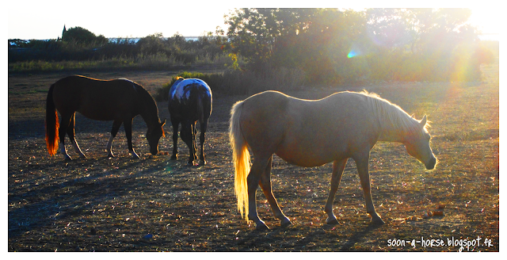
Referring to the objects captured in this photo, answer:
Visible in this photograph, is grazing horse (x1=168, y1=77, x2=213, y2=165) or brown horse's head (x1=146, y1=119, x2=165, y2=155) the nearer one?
grazing horse (x1=168, y1=77, x2=213, y2=165)

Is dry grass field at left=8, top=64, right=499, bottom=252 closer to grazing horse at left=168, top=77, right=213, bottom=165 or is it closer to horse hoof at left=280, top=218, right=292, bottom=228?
horse hoof at left=280, top=218, right=292, bottom=228

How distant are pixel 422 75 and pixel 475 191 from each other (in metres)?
22.1

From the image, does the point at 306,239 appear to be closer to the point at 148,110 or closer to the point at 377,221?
the point at 377,221

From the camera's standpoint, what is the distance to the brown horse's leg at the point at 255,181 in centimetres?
423

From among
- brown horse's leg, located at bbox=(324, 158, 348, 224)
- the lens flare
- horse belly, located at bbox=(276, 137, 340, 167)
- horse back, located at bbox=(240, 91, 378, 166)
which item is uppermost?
the lens flare

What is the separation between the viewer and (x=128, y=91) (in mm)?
8578

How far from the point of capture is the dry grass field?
393 cm

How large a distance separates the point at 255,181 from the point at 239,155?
1.23ft

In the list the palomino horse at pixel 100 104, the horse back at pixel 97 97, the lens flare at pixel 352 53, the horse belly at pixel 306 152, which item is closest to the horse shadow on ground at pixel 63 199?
the palomino horse at pixel 100 104

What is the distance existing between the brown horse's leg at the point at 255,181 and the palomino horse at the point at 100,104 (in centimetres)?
458

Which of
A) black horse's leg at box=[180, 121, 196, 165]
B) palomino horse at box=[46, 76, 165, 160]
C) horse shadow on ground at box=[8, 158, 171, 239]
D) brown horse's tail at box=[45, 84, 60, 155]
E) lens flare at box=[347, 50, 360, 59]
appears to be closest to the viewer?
horse shadow on ground at box=[8, 158, 171, 239]

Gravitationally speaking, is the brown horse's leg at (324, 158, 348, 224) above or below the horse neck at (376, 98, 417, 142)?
below

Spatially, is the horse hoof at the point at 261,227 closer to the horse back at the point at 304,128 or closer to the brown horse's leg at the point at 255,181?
the brown horse's leg at the point at 255,181

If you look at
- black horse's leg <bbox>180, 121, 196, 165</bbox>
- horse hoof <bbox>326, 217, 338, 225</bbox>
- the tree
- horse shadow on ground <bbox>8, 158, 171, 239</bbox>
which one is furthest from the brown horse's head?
the tree
